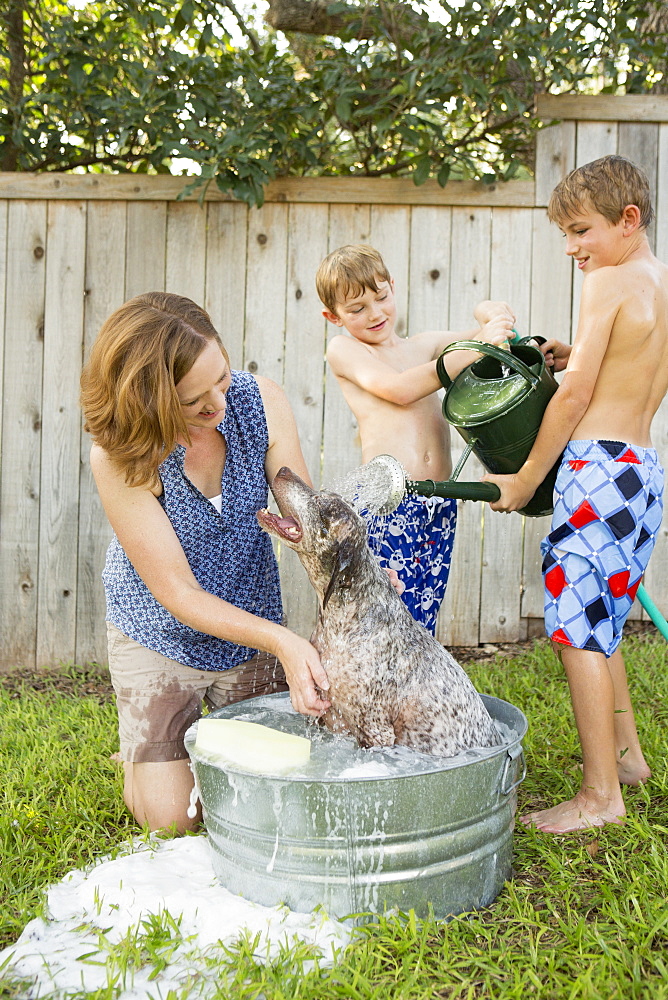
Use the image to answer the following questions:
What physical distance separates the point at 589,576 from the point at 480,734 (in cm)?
66

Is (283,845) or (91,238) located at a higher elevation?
(91,238)

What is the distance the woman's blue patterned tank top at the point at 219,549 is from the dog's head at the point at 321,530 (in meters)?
0.54

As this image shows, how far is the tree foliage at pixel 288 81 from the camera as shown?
4043mm

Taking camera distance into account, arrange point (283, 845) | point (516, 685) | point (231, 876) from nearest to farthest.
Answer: point (283, 845) < point (231, 876) < point (516, 685)

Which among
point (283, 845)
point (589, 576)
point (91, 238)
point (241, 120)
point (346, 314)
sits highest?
point (241, 120)

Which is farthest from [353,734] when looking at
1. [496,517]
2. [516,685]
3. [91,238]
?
[91,238]

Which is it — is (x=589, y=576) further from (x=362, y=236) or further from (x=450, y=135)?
(x=450, y=135)

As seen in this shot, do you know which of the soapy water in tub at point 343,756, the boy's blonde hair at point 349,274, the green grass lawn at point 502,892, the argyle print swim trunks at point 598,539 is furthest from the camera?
the boy's blonde hair at point 349,274

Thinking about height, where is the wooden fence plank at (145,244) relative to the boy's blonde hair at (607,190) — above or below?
above

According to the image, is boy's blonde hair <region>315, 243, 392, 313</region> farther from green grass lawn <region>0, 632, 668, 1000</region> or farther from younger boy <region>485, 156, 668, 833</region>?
green grass lawn <region>0, 632, 668, 1000</region>

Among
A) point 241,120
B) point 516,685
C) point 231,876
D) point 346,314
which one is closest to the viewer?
point 231,876

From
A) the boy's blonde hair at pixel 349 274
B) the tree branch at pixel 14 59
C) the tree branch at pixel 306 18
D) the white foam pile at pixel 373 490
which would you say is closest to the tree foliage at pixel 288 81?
the tree branch at pixel 14 59

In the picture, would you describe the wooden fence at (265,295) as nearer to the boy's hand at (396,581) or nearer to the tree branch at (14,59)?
the tree branch at (14,59)

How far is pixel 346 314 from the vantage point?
11.3ft
